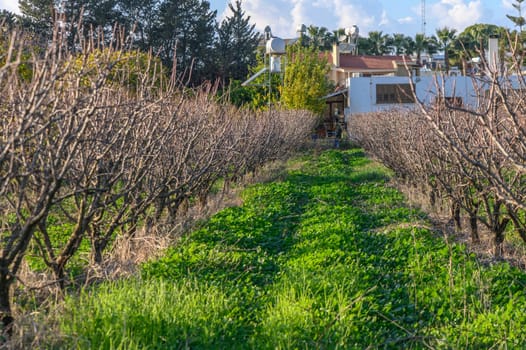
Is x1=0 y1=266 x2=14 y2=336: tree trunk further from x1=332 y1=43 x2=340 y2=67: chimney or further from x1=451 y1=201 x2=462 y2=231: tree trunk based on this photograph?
x1=332 y1=43 x2=340 y2=67: chimney

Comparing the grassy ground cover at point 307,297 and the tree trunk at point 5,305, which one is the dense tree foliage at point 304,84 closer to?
the grassy ground cover at point 307,297

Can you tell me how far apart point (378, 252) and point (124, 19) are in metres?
33.5

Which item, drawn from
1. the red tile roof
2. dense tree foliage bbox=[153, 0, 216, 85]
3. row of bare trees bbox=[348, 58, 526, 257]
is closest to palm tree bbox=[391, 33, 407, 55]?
the red tile roof

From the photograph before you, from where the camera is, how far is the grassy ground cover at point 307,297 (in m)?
4.81

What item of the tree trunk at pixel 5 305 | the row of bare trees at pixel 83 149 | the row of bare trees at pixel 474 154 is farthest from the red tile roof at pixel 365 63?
the tree trunk at pixel 5 305

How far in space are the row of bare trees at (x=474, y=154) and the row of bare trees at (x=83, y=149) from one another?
242 cm

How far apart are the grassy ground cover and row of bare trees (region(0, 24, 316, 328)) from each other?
70 cm

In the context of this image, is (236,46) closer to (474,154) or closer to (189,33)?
(189,33)

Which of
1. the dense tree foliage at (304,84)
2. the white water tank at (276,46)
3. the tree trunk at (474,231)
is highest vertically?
the white water tank at (276,46)

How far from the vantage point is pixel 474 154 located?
18.8 ft

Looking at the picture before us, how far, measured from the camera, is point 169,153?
29.4ft

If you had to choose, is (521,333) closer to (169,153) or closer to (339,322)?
(339,322)

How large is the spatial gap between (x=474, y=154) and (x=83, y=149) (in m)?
3.55

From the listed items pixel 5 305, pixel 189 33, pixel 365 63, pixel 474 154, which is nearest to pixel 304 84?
pixel 189 33
